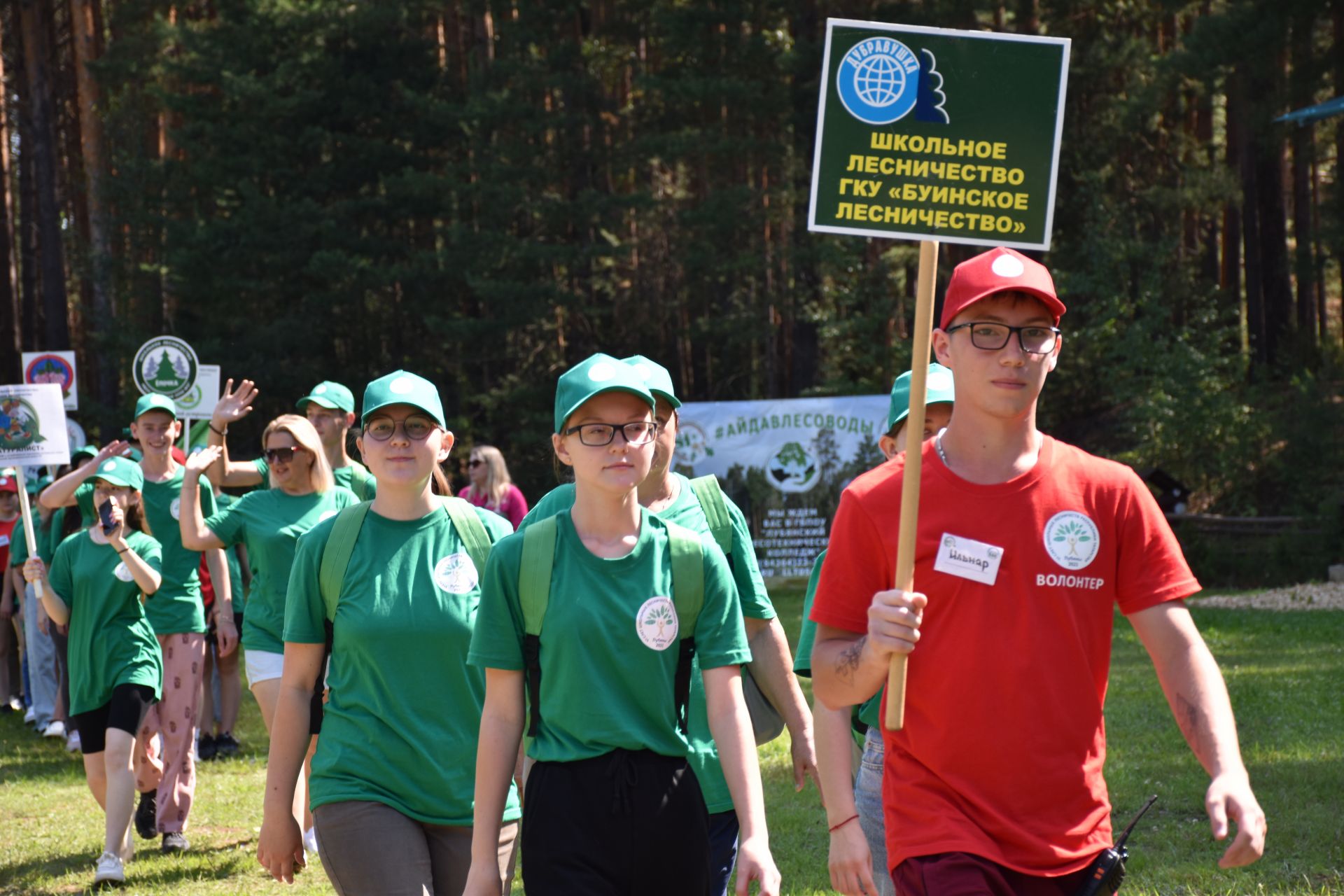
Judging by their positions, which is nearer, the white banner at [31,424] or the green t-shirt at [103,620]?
the green t-shirt at [103,620]

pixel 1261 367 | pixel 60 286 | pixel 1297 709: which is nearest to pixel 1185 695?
pixel 1297 709

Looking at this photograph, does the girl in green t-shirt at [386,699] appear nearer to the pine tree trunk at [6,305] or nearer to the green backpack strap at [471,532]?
the green backpack strap at [471,532]

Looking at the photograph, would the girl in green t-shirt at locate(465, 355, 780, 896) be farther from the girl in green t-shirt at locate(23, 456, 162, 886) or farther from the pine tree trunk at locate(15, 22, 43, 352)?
the pine tree trunk at locate(15, 22, 43, 352)

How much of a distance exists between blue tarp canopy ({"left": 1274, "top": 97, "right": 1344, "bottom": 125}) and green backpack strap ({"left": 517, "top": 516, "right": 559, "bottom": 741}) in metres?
18.5

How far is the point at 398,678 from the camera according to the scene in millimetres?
4414

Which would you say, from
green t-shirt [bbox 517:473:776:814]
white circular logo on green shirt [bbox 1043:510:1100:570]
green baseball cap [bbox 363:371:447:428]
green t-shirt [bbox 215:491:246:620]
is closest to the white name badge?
white circular logo on green shirt [bbox 1043:510:1100:570]

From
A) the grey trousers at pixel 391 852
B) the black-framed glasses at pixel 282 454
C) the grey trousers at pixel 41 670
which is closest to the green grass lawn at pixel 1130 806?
the grey trousers at pixel 41 670

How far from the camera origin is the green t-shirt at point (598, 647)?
12.0ft

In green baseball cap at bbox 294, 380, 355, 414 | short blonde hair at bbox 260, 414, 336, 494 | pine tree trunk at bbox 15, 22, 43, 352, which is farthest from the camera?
pine tree trunk at bbox 15, 22, 43, 352

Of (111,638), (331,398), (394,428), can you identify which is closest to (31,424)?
(111,638)

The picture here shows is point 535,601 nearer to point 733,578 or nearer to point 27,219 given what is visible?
point 733,578

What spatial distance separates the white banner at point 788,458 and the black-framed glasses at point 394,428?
16.9m

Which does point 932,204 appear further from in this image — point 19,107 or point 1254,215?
point 19,107

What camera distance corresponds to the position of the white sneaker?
313 inches
